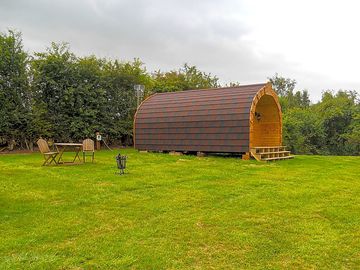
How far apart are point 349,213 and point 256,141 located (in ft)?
32.9

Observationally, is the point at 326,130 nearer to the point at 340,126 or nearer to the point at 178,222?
the point at 340,126

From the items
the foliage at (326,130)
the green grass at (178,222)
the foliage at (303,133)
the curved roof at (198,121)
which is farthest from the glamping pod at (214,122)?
the foliage at (326,130)

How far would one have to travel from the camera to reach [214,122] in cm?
1215

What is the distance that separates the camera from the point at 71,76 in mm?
16250

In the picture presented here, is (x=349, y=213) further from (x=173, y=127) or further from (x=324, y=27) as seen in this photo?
(x=324, y=27)

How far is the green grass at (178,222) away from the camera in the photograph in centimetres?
303

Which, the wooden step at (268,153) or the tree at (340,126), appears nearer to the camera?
the wooden step at (268,153)

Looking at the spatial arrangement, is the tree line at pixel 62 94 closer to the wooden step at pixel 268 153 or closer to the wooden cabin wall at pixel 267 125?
the wooden cabin wall at pixel 267 125

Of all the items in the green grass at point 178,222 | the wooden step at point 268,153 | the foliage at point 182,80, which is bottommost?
the green grass at point 178,222

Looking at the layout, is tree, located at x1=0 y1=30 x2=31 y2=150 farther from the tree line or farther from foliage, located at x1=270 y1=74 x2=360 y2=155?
foliage, located at x1=270 y1=74 x2=360 y2=155

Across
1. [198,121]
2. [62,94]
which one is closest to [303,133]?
[198,121]

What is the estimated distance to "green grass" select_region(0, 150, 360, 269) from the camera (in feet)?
9.95

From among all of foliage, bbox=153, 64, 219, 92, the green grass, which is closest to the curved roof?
the green grass

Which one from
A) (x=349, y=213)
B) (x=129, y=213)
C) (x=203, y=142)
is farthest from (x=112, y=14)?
(x=349, y=213)
